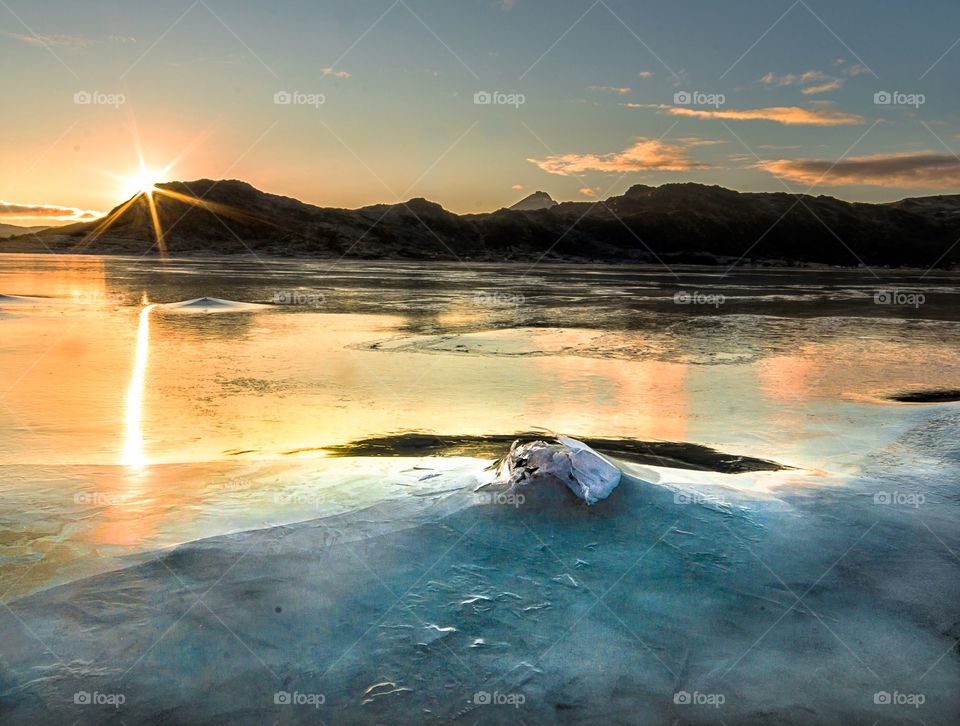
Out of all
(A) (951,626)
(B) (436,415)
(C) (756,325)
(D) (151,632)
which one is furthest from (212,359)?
(C) (756,325)

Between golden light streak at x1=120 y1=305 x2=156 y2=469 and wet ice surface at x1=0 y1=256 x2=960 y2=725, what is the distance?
96 millimetres

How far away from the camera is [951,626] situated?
13.1 feet

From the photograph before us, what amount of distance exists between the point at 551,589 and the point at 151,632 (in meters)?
2.20

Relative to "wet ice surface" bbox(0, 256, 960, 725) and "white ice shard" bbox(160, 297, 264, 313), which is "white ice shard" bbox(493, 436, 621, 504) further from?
"white ice shard" bbox(160, 297, 264, 313)

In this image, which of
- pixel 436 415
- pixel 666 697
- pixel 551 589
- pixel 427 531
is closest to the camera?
pixel 666 697

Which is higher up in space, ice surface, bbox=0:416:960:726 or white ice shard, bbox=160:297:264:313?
white ice shard, bbox=160:297:264:313

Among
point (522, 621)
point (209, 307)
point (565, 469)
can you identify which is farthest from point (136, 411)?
point (209, 307)

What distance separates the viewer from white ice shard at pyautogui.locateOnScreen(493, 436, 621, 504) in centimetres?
535

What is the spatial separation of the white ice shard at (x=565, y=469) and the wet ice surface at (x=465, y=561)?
0.36 ft

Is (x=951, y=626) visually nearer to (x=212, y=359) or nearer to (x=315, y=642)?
(x=315, y=642)

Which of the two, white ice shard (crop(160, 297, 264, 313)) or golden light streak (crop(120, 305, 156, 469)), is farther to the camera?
white ice shard (crop(160, 297, 264, 313))

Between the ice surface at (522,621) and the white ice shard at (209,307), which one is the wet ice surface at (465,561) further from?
the white ice shard at (209,307)

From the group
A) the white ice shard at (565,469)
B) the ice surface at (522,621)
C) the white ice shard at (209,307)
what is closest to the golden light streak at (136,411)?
the ice surface at (522,621)

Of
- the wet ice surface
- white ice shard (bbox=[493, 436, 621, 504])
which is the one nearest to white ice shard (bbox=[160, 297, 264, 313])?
the wet ice surface
